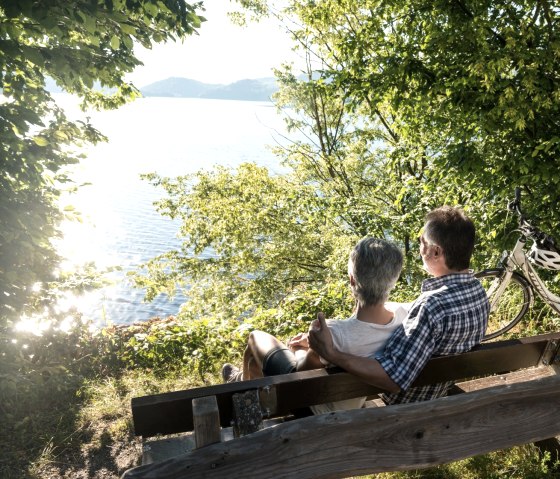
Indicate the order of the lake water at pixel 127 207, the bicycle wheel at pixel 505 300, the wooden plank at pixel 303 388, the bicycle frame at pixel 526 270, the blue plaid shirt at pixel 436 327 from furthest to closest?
the lake water at pixel 127 207 → the bicycle wheel at pixel 505 300 → the bicycle frame at pixel 526 270 → the blue plaid shirt at pixel 436 327 → the wooden plank at pixel 303 388

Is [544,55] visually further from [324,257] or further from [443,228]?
[324,257]

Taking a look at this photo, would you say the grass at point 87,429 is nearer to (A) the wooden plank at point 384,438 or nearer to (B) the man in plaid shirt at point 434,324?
(B) the man in plaid shirt at point 434,324

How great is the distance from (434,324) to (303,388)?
77 centimetres

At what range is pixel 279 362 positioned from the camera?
3.06m

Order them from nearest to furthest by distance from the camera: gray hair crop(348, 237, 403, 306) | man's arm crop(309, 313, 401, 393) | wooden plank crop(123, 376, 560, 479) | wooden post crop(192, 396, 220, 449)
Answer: wooden plank crop(123, 376, 560, 479) → wooden post crop(192, 396, 220, 449) → man's arm crop(309, 313, 401, 393) → gray hair crop(348, 237, 403, 306)

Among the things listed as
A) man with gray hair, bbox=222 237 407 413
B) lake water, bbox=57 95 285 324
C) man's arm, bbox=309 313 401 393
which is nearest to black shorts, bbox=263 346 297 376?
man with gray hair, bbox=222 237 407 413

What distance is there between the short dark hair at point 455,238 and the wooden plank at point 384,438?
80cm

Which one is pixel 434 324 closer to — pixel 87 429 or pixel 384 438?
pixel 384 438

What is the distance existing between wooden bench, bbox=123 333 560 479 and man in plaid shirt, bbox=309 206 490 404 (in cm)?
10

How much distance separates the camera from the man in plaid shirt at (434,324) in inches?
96.0

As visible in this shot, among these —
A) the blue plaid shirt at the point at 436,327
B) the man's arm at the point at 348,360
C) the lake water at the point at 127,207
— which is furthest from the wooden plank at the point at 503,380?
the lake water at the point at 127,207

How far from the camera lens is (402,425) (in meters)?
1.91

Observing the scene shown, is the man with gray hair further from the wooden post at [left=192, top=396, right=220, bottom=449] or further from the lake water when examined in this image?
the lake water

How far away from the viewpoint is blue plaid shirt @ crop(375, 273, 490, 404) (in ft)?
8.15
